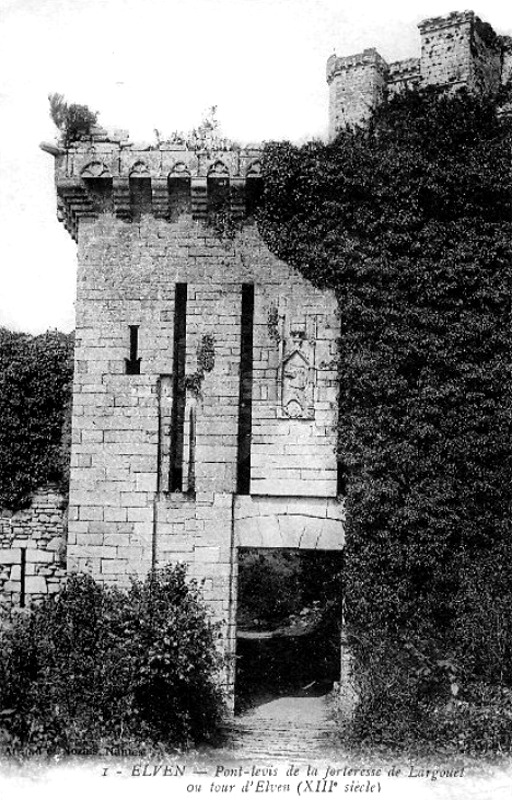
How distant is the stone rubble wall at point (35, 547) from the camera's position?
1169 centimetres

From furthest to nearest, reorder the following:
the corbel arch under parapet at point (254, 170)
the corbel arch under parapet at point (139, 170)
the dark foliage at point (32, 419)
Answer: the dark foliage at point (32, 419), the corbel arch under parapet at point (139, 170), the corbel arch under parapet at point (254, 170)

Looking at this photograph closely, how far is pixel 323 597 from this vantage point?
16.5m

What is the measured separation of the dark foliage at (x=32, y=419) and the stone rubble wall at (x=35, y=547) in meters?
0.21

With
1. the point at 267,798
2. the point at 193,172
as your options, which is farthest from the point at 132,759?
the point at 193,172

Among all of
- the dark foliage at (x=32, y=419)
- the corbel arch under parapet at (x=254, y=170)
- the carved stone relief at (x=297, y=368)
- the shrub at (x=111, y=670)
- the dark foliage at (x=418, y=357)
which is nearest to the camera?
the shrub at (x=111, y=670)

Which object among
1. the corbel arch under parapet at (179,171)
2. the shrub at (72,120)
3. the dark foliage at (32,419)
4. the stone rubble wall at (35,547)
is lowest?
the stone rubble wall at (35,547)

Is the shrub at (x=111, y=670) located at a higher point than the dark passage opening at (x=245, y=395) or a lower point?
lower

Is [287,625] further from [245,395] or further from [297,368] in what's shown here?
[297,368]

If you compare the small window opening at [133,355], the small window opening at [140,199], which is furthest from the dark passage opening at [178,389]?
the small window opening at [140,199]

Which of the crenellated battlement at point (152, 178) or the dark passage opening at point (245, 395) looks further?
the dark passage opening at point (245, 395)

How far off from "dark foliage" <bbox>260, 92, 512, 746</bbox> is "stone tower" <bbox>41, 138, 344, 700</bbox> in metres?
0.47

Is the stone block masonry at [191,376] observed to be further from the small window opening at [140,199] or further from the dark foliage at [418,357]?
the dark foliage at [418,357]

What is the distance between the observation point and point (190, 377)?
11.1 metres

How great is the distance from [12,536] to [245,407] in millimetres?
3734
